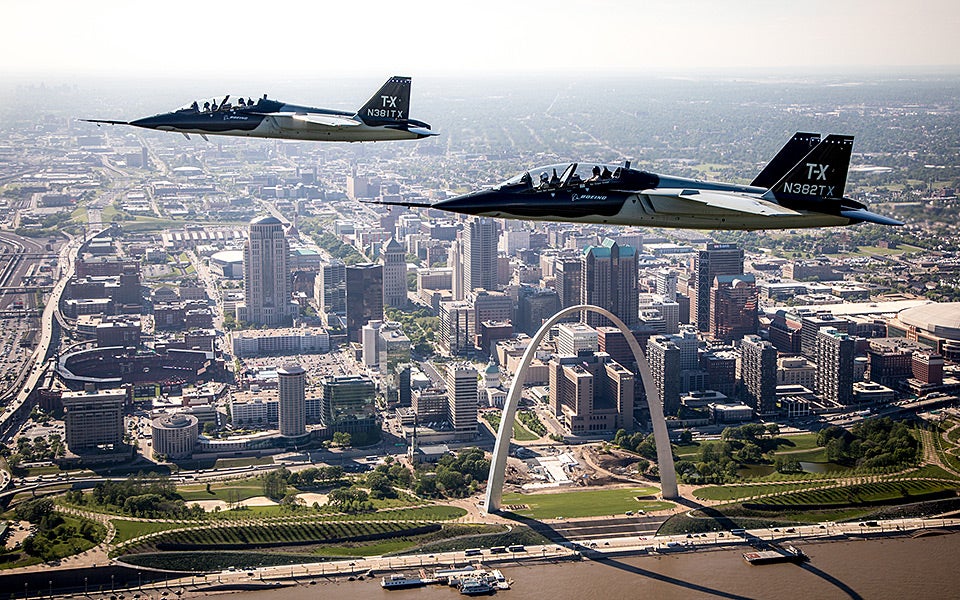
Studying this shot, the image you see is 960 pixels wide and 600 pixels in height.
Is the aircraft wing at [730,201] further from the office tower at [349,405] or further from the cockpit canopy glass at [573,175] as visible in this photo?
the office tower at [349,405]

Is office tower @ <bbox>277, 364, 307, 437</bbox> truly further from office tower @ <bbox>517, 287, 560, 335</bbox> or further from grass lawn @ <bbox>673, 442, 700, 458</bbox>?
office tower @ <bbox>517, 287, 560, 335</bbox>

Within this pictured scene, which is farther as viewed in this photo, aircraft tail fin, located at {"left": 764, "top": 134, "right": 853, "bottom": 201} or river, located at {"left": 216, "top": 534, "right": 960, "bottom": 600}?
river, located at {"left": 216, "top": 534, "right": 960, "bottom": 600}

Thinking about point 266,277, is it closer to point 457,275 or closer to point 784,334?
point 457,275

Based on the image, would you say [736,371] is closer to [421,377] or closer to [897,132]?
[421,377]

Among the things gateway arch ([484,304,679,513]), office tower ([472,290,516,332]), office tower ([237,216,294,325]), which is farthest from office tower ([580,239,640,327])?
gateway arch ([484,304,679,513])

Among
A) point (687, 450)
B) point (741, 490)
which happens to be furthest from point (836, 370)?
point (741, 490)
